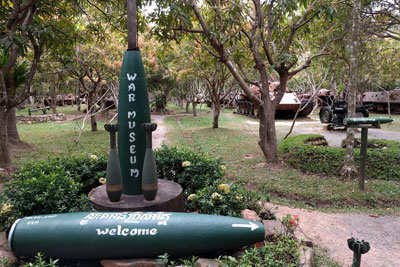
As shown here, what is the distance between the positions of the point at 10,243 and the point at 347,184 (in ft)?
19.5

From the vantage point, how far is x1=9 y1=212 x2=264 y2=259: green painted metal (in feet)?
8.77

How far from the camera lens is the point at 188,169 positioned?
4.45 meters

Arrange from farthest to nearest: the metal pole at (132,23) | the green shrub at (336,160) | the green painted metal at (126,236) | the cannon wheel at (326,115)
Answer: the cannon wheel at (326,115) → the green shrub at (336,160) → the metal pole at (132,23) → the green painted metal at (126,236)

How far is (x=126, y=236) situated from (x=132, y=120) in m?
1.41

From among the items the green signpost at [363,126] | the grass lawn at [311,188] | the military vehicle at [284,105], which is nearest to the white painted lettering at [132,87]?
the grass lawn at [311,188]

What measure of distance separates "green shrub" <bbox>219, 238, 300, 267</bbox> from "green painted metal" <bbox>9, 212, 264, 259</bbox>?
0.39ft

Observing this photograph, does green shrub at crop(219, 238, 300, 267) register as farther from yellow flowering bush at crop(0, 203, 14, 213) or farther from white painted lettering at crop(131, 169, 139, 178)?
yellow flowering bush at crop(0, 203, 14, 213)

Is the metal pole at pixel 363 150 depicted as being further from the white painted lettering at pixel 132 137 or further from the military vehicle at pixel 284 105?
the military vehicle at pixel 284 105

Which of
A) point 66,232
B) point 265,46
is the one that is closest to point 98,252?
point 66,232

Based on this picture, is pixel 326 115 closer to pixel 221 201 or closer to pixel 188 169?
pixel 188 169

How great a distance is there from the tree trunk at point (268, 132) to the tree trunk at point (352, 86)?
173cm

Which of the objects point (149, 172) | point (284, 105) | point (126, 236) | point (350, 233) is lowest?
point (350, 233)

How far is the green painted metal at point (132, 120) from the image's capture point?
358cm

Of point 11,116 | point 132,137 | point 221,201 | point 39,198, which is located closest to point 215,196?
point 221,201
